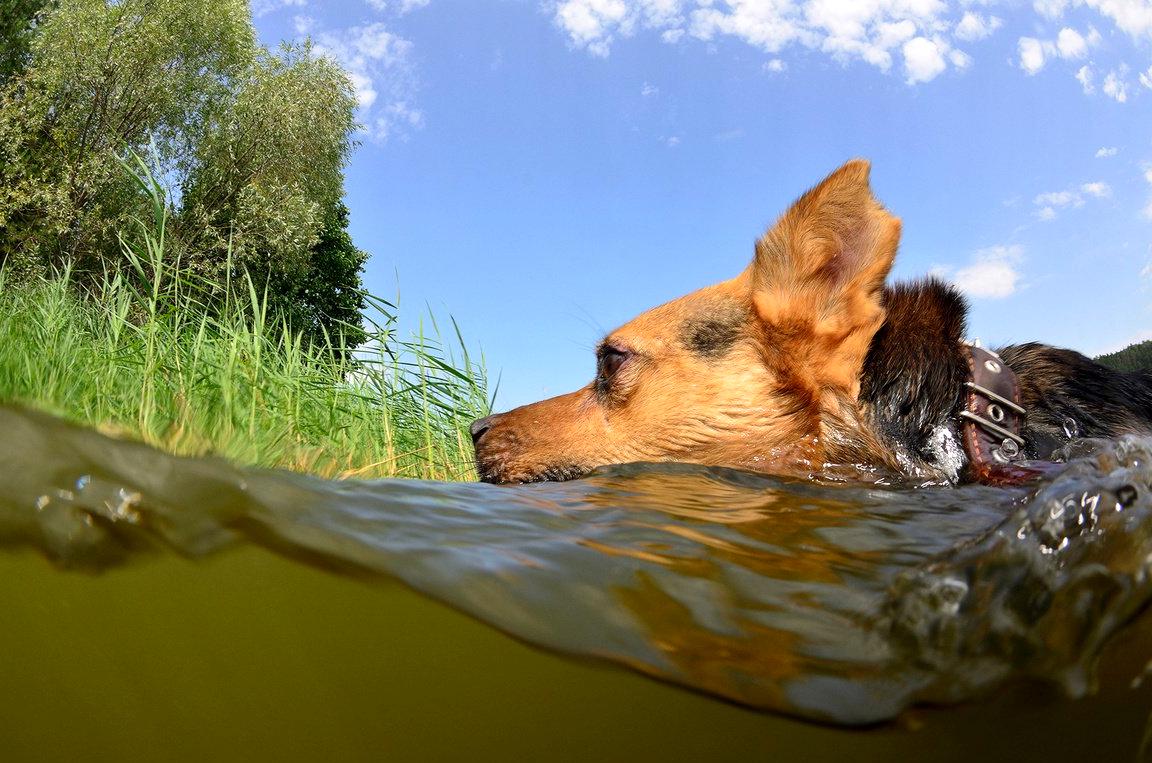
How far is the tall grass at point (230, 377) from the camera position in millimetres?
4613

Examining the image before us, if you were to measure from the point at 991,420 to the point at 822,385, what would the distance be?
67 centimetres

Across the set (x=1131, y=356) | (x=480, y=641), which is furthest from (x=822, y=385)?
(x=1131, y=356)

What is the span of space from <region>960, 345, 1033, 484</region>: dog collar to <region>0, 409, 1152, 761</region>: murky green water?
1.34 metres

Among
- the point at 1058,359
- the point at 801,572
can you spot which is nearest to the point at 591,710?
the point at 801,572

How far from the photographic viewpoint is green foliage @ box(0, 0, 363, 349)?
2531 centimetres

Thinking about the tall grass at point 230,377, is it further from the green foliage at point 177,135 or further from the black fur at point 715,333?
the green foliage at point 177,135

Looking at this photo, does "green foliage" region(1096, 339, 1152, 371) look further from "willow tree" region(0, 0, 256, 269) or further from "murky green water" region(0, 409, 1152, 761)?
"willow tree" region(0, 0, 256, 269)

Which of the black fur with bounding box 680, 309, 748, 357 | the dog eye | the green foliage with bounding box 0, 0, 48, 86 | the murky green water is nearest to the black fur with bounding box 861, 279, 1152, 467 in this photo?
the black fur with bounding box 680, 309, 748, 357

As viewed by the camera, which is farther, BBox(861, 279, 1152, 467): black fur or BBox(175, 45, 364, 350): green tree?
BBox(175, 45, 364, 350): green tree

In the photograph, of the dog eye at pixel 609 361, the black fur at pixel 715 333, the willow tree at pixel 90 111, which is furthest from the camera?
the willow tree at pixel 90 111

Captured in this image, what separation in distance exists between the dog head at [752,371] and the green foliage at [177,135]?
2075 centimetres

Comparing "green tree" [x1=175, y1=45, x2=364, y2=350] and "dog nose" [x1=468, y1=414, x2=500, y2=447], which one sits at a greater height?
"green tree" [x1=175, y1=45, x2=364, y2=350]

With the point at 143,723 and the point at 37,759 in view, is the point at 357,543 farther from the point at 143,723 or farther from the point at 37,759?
the point at 37,759

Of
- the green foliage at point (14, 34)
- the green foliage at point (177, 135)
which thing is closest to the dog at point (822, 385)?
the green foliage at point (177, 135)
